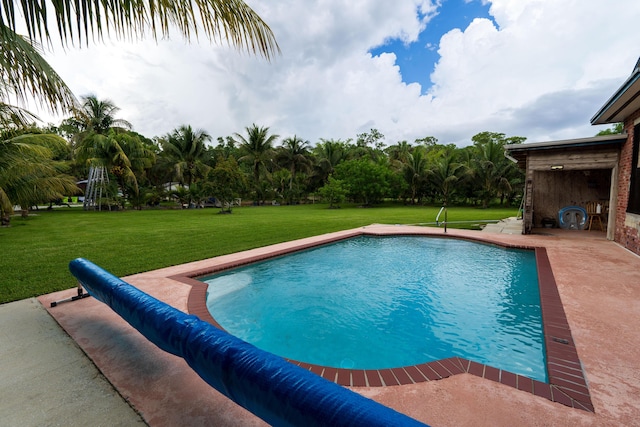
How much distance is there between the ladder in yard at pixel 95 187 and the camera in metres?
22.5

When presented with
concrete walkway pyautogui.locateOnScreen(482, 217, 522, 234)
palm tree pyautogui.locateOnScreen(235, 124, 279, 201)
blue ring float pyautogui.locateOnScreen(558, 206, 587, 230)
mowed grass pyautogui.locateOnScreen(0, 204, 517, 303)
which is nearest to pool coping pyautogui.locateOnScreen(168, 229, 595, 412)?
mowed grass pyautogui.locateOnScreen(0, 204, 517, 303)

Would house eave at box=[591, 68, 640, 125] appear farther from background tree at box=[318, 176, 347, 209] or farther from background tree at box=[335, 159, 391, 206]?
background tree at box=[335, 159, 391, 206]

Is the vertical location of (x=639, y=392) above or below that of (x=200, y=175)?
below

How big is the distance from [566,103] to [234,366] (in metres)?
43.1

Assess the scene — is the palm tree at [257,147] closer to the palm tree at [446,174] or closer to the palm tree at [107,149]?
the palm tree at [107,149]

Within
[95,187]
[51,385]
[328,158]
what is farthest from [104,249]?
[328,158]

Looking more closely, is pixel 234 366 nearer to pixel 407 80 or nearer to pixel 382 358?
pixel 382 358

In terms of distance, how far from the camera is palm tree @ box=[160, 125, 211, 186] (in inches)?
1113

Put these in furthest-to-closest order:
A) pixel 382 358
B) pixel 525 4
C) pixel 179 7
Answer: pixel 525 4 → pixel 382 358 → pixel 179 7

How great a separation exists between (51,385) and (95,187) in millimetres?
25170

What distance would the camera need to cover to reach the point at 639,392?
230cm

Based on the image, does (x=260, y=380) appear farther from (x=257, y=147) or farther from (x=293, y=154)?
(x=293, y=154)

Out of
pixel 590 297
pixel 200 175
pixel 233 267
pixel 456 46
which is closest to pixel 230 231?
pixel 233 267

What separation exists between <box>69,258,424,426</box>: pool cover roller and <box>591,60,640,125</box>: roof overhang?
7334 millimetres
